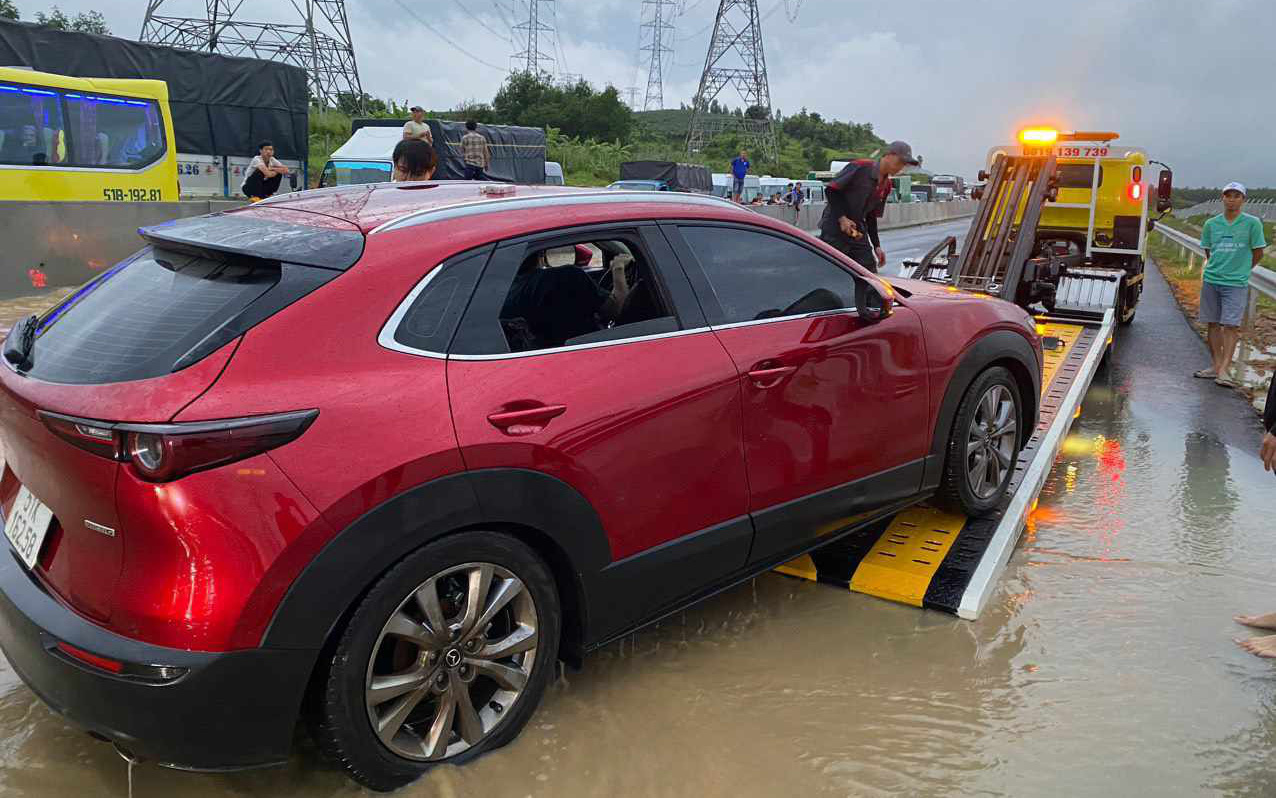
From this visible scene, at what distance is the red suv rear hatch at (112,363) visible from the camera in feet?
7.86

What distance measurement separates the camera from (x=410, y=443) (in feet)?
8.50

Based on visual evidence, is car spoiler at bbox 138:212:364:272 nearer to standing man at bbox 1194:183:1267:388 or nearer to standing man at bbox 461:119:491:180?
standing man at bbox 1194:183:1267:388

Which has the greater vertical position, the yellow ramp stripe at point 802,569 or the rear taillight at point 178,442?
the rear taillight at point 178,442

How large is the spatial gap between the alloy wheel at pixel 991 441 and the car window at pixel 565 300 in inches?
80.2

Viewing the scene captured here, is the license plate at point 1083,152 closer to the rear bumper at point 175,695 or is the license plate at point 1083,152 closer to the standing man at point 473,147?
the standing man at point 473,147

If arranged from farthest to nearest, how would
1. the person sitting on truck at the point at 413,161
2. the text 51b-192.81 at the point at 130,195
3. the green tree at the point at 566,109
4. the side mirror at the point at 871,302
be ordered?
the green tree at the point at 566,109
the text 51b-192.81 at the point at 130,195
the person sitting on truck at the point at 413,161
the side mirror at the point at 871,302

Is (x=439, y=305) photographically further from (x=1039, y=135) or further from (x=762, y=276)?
(x=1039, y=135)

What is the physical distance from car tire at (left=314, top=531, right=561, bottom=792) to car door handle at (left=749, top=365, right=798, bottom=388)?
3.49 feet

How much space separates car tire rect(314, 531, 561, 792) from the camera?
8.48 feet

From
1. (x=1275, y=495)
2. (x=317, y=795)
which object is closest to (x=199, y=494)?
(x=317, y=795)

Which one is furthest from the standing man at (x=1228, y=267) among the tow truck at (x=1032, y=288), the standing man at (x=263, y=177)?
the standing man at (x=263, y=177)

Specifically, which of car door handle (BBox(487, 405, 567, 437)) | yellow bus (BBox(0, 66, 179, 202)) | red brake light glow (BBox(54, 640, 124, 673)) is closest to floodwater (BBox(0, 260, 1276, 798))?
red brake light glow (BBox(54, 640, 124, 673))

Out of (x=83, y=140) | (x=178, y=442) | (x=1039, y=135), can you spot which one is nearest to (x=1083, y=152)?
(x=1039, y=135)

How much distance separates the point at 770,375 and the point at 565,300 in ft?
2.70
